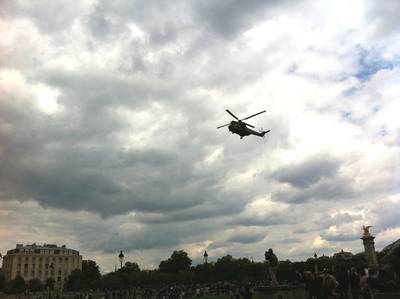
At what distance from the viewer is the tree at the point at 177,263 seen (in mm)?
143750

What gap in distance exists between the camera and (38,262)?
610 feet

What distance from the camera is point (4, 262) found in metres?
194

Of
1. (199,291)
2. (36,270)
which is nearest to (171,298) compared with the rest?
(199,291)

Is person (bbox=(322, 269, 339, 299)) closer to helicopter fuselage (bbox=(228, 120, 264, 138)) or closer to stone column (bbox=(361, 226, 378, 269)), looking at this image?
helicopter fuselage (bbox=(228, 120, 264, 138))

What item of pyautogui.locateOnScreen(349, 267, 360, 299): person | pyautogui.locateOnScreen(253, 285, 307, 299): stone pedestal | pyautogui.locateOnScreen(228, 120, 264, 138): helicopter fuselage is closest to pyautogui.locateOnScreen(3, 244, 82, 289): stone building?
pyautogui.locateOnScreen(228, 120, 264, 138): helicopter fuselage

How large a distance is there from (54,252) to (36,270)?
12.1 m

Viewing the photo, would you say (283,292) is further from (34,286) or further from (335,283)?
(34,286)

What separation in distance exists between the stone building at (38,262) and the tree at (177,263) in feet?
181

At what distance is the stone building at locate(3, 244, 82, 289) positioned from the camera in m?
182

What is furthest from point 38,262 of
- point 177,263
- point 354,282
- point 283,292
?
point 354,282

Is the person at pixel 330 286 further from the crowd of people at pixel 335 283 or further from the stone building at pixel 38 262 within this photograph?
the stone building at pixel 38 262

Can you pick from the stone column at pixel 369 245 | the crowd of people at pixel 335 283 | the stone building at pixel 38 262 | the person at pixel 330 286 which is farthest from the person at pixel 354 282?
the stone building at pixel 38 262

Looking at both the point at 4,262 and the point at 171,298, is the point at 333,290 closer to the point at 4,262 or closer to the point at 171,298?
the point at 171,298

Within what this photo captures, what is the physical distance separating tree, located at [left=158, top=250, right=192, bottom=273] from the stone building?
181ft
